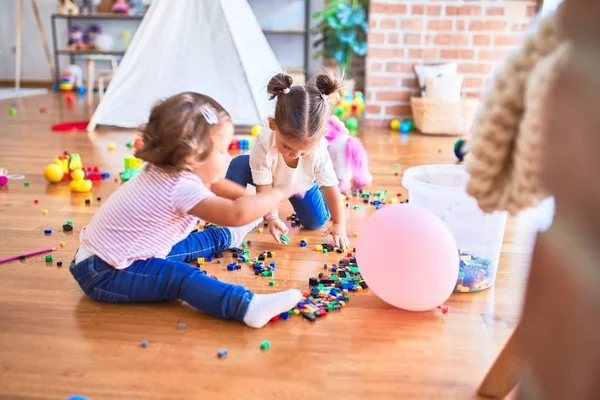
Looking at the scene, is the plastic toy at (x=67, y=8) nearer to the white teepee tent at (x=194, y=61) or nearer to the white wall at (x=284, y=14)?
the white wall at (x=284, y=14)

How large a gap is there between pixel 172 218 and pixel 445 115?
101 inches

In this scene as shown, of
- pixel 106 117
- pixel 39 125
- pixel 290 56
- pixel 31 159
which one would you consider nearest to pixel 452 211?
pixel 31 159

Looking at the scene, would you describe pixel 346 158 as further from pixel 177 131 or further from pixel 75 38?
pixel 75 38

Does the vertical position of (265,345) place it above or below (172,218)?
below

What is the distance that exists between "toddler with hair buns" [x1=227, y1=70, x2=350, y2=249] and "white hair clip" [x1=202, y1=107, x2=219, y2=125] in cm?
27

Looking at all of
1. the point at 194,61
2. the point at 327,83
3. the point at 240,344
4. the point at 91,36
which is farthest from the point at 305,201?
the point at 91,36

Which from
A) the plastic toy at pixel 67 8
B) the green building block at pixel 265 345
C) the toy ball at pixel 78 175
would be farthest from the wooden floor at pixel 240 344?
the plastic toy at pixel 67 8

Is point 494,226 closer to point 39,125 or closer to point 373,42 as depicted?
point 373,42

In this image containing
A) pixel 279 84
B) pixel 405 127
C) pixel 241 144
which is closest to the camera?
pixel 279 84

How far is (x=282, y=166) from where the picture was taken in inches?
65.8

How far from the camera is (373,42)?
3650 millimetres

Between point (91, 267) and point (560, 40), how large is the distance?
988 millimetres

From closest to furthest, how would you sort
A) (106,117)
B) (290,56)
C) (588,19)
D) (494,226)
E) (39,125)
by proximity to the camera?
(588,19) < (494,226) < (106,117) < (39,125) < (290,56)

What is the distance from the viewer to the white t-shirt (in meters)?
1.64
